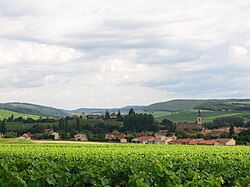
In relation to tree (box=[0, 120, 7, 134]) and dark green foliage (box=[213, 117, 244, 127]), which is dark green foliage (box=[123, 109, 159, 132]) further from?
tree (box=[0, 120, 7, 134])

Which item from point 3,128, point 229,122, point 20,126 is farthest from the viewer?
point 229,122

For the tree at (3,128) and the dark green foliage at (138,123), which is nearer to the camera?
the tree at (3,128)

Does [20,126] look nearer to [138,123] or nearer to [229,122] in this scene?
[138,123]

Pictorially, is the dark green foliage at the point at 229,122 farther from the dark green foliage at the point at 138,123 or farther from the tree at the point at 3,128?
the tree at the point at 3,128

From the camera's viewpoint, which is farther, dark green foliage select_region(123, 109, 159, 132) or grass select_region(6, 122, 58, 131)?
grass select_region(6, 122, 58, 131)

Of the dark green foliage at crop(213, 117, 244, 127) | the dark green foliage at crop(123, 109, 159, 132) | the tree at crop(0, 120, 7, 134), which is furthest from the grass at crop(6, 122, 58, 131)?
the dark green foliage at crop(213, 117, 244, 127)

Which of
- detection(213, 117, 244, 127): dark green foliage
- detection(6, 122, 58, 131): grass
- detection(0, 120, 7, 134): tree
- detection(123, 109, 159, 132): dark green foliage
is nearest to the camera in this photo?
detection(0, 120, 7, 134): tree

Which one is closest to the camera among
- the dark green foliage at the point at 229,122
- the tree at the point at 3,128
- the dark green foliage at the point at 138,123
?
the tree at the point at 3,128

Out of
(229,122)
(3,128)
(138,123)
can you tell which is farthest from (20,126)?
(229,122)

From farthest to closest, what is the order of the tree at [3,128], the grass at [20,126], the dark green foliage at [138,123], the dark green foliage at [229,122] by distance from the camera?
1. the dark green foliage at [229,122]
2. the grass at [20,126]
3. the dark green foliage at [138,123]
4. the tree at [3,128]

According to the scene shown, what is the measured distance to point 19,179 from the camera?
10070 mm

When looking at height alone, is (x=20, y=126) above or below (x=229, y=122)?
above

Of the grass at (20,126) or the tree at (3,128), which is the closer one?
the tree at (3,128)

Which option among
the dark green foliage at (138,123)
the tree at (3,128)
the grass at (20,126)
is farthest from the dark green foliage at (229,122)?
the tree at (3,128)
